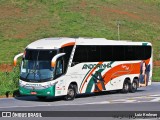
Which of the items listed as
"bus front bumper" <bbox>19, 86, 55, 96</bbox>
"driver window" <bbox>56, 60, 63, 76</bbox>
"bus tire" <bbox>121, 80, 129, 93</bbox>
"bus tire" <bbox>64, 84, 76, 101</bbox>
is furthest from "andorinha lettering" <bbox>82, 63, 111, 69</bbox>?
"bus front bumper" <bbox>19, 86, 55, 96</bbox>

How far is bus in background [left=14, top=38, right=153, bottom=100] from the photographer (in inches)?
1094

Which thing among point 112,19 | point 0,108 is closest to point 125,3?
point 112,19

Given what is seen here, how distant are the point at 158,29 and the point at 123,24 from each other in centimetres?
559

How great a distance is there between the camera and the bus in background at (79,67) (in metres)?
27.8

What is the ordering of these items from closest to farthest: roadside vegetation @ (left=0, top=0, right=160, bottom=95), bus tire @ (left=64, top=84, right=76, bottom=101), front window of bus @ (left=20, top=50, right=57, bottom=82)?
front window of bus @ (left=20, top=50, right=57, bottom=82) < bus tire @ (left=64, top=84, right=76, bottom=101) < roadside vegetation @ (left=0, top=0, right=160, bottom=95)

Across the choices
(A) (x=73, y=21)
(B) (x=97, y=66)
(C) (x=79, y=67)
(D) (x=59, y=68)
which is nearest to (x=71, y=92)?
(C) (x=79, y=67)

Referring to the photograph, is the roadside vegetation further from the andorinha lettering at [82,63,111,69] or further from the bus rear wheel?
the andorinha lettering at [82,63,111,69]

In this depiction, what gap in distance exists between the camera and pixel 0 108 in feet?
78.7

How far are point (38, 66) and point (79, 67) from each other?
110 inches

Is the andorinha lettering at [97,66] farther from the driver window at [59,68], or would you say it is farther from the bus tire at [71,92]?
the driver window at [59,68]

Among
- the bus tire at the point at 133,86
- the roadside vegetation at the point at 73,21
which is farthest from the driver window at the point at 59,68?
the roadside vegetation at the point at 73,21

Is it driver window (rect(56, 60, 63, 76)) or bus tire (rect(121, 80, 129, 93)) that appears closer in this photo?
driver window (rect(56, 60, 63, 76))

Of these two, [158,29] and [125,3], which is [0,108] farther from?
[125,3]

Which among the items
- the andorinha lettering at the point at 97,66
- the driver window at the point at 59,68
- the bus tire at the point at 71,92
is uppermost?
the driver window at the point at 59,68
